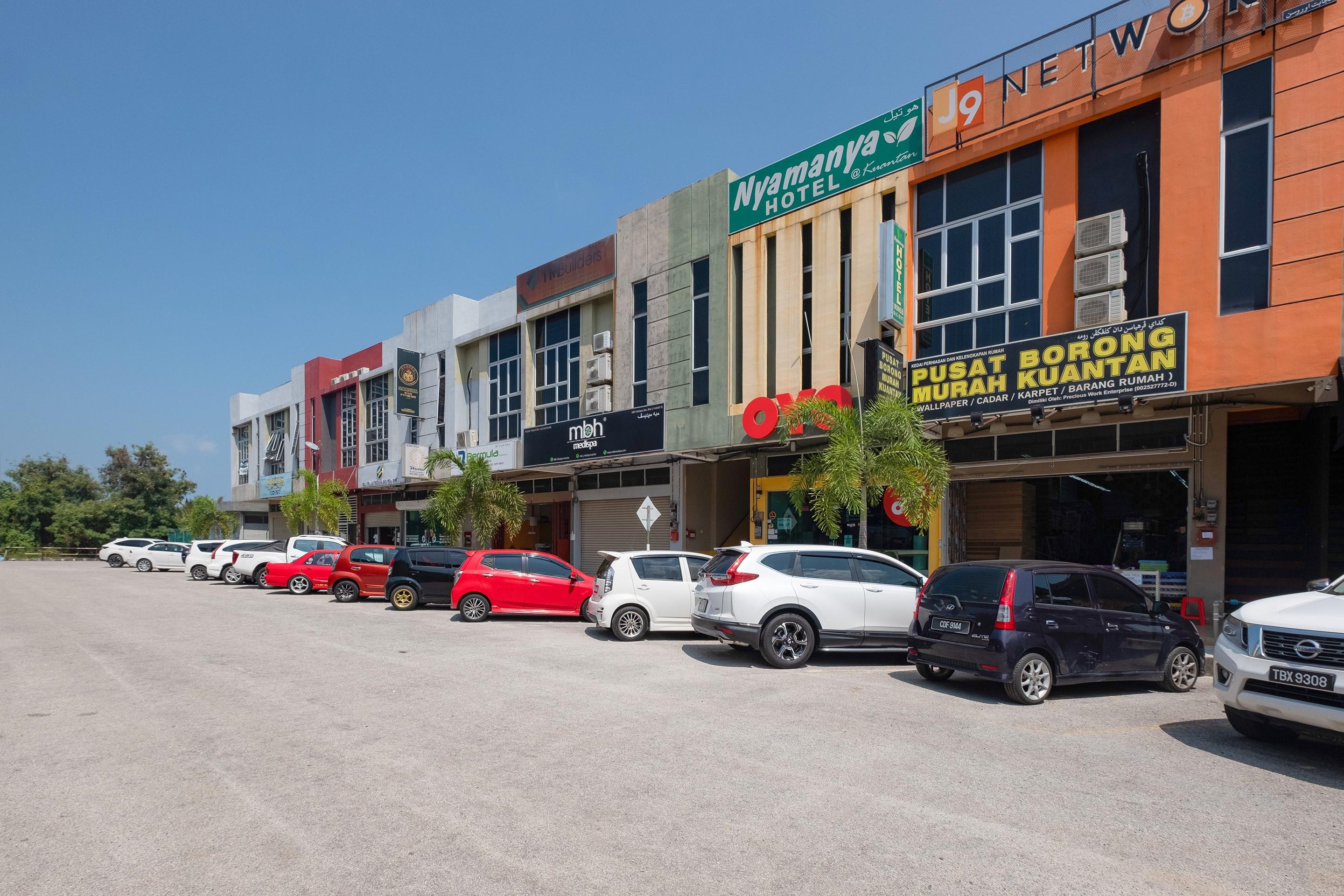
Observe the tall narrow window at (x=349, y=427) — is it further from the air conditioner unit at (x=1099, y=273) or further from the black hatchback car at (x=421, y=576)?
the air conditioner unit at (x=1099, y=273)

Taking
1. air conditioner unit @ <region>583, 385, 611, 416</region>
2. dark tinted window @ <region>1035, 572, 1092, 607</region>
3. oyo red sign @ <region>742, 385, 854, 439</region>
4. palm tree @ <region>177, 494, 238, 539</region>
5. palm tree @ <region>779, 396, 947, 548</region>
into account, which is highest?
air conditioner unit @ <region>583, 385, 611, 416</region>

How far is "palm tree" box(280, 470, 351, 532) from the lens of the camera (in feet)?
134

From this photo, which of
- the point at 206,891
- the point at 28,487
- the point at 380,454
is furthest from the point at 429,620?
the point at 28,487

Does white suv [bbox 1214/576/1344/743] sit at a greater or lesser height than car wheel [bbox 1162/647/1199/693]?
greater

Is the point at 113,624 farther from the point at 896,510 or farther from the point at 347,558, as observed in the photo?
the point at 896,510

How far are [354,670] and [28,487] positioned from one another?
71.2 m

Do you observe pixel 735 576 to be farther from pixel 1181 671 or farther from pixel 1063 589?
pixel 1181 671

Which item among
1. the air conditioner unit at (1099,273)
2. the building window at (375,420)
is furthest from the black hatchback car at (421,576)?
the building window at (375,420)

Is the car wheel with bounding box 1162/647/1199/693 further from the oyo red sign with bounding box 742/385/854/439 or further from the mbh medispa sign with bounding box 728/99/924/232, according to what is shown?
the mbh medispa sign with bounding box 728/99/924/232

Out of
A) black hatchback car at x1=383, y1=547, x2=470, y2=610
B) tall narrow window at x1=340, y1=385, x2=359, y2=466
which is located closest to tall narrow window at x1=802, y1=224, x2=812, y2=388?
black hatchback car at x1=383, y1=547, x2=470, y2=610

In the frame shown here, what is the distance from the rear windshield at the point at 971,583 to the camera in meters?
8.84

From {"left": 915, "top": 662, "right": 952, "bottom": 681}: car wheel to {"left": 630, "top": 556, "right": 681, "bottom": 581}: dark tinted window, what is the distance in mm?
5017

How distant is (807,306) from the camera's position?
19703 millimetres

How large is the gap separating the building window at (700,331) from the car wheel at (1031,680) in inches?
547
